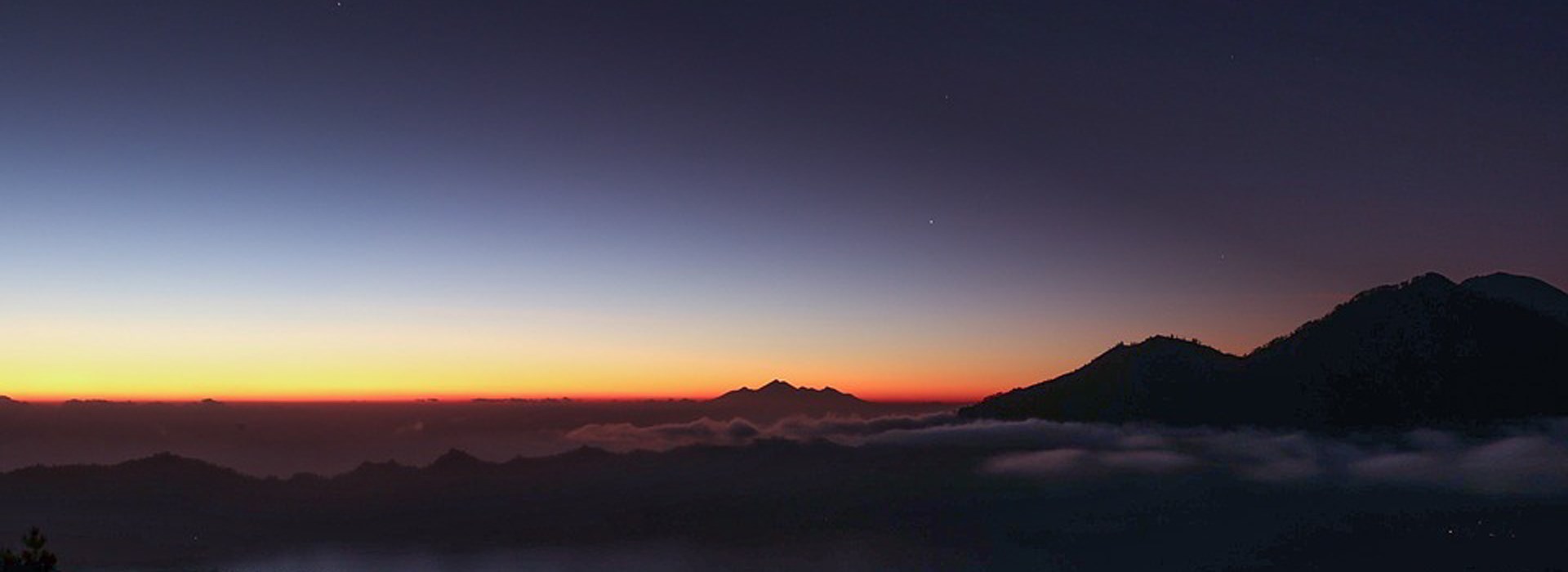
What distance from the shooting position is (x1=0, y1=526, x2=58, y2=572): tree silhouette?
52.3 meters

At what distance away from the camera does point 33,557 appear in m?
53.3

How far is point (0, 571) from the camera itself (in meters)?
Answer: 53.1

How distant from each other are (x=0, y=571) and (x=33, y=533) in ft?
10.7

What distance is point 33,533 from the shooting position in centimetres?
5241

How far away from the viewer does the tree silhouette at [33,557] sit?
52312mm
